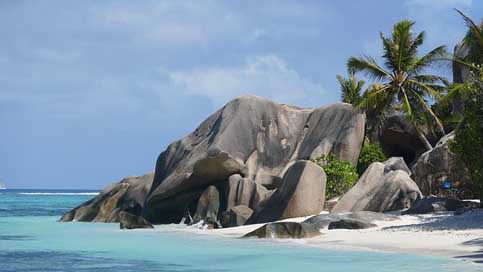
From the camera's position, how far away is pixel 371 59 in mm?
34906

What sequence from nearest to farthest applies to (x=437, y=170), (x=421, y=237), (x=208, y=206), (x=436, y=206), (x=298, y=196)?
(x=421, y=237), (x=436, y=206), (x=298, y=196), (x=437, y=170), (x=208, y=206)

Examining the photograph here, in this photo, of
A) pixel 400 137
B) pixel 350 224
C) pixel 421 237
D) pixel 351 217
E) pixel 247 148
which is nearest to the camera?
pixel 421 237

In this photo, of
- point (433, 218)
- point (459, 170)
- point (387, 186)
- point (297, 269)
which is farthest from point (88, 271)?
point (459, 170)

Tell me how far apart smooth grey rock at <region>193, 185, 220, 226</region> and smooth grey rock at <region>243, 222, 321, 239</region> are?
8831mm

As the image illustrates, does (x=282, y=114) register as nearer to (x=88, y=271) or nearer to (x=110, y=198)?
(x=110, y=198)

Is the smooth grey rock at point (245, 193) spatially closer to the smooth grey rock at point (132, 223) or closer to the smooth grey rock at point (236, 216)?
the smooth grey rock at point (236, 216)

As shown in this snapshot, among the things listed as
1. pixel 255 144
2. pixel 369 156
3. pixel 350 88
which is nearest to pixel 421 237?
pixel 255 144

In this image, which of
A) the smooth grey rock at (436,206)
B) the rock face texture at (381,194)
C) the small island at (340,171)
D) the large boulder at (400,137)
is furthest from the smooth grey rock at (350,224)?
the large boulder at (400,137)

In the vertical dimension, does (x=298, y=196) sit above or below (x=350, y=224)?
above

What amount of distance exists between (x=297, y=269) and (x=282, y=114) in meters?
20.2

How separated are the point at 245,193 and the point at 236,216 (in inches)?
111

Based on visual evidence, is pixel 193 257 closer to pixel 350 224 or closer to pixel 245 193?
pixel 350 224

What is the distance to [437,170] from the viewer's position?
2602cm

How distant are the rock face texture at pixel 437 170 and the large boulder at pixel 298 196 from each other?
452 cm
